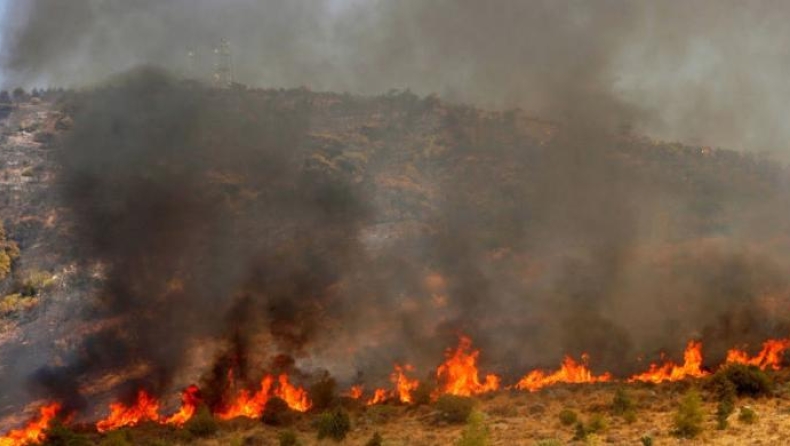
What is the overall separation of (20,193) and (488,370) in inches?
1238

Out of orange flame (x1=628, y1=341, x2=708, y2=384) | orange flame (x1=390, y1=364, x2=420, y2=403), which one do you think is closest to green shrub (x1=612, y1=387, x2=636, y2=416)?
orange flame (x1=628, y1=341, x2=708, y2=384)

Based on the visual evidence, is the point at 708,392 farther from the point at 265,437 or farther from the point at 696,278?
the point at 265,437

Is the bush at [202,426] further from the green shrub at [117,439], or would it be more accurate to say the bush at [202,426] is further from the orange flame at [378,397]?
the orange flame at [378,397]

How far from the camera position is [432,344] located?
32562mm

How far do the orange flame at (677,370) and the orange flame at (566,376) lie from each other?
5.87 ft

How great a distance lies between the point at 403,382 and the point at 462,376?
112 inches

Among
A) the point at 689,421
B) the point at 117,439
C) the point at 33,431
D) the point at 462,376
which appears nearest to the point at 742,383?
the point at 689,421

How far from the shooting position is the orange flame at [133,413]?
87.9 feet

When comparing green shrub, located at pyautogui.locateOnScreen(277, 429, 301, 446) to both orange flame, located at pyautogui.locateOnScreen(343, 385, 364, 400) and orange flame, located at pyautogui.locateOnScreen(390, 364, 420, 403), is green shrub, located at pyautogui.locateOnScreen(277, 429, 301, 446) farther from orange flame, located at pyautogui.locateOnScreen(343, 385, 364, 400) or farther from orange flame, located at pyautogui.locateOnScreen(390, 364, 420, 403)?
orange flame, located at pyautogui.locateOnScreen(390, 364, 420, 403)

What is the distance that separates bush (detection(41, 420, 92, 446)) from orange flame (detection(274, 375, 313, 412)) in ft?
27.9

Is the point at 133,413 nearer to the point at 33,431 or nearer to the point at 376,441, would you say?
the point at 33,431

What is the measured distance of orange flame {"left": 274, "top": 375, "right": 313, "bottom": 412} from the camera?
93.9 feet

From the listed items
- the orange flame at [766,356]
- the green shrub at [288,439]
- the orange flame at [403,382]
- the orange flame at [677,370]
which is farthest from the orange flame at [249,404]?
the orange flame at [766,356]

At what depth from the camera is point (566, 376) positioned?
1231 inches
